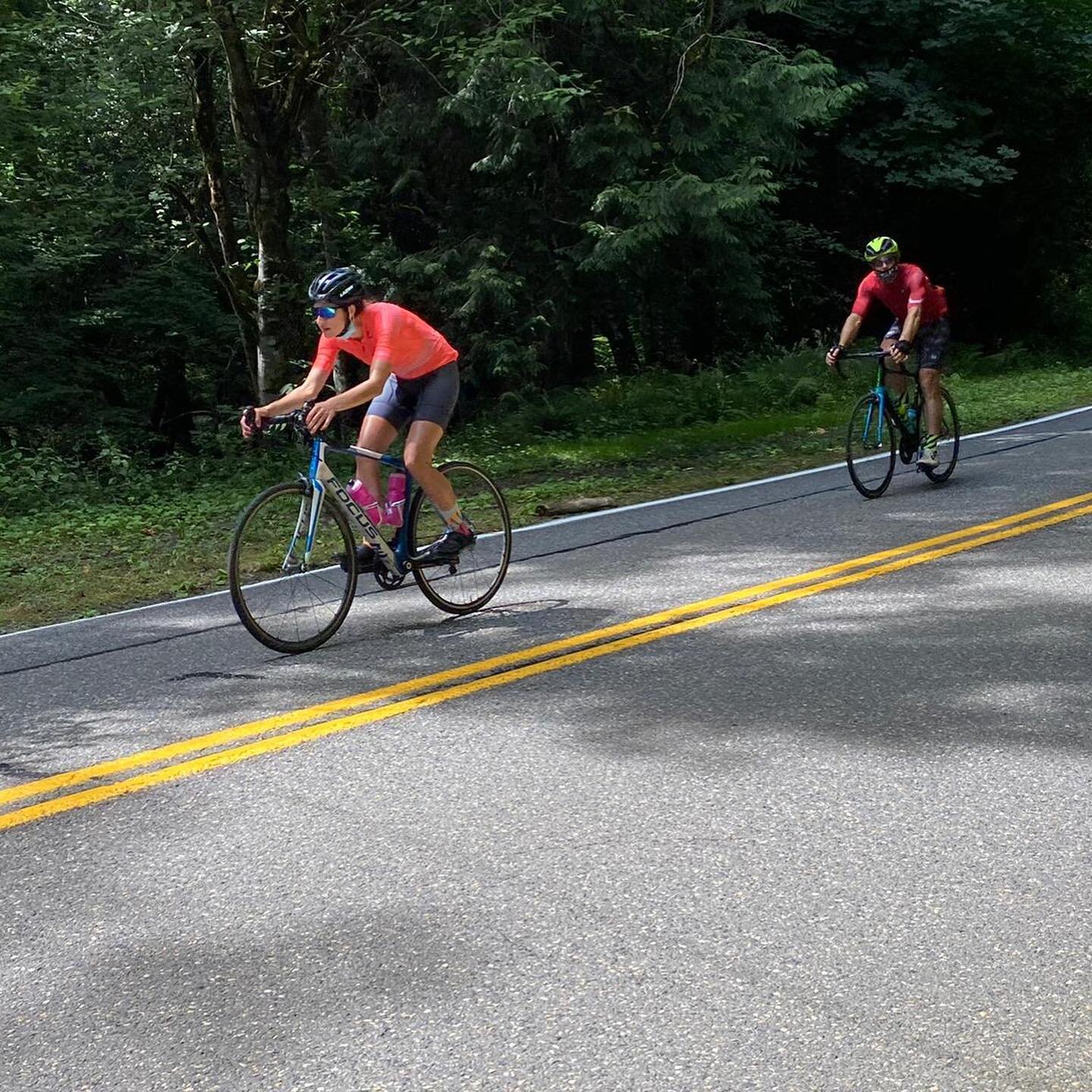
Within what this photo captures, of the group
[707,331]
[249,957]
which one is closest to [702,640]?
[249,957]

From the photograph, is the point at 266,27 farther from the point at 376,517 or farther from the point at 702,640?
the point at 702,640

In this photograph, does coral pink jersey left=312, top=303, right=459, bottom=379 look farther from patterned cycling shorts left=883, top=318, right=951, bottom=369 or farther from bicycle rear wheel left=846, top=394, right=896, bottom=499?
patterned cycling shorts left=883, top=318, right=951, bottom=369

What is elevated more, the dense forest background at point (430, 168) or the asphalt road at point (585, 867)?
the dense forest background at point (430, 168)

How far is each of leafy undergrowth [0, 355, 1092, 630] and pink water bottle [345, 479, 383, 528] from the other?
2469 millimetres

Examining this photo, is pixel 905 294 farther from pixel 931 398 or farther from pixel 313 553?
pixel 313 553

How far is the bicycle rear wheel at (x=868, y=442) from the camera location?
1126 cm

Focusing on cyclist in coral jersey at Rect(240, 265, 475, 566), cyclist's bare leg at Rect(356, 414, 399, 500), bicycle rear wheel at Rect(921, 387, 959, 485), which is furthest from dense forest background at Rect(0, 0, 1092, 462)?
cyclist's bare leg at Rect(356, 414, 399, 500)

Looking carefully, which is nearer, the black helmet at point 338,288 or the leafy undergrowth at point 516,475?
the black helmet at point 338,288

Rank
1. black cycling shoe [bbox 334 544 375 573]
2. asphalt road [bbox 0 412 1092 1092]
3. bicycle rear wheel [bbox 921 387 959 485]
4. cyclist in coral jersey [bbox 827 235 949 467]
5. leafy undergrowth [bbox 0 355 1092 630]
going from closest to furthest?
asphalt road [bbox 0 412 1092 1092] → black cycling shoe [bbox 334 544 375 573] → leafy undergrowth [bbox 0 355 1092 630] → cyclist in coral jersey [bbox 827 235 949 467] → bicycle rear wheel [bbox 921 387 959 485]

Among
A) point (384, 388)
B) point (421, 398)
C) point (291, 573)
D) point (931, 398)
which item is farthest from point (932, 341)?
point (291, 573)

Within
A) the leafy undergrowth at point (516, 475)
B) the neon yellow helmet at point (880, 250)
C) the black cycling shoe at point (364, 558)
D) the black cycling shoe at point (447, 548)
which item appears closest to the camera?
the black cycling shoe at point (364, 558)

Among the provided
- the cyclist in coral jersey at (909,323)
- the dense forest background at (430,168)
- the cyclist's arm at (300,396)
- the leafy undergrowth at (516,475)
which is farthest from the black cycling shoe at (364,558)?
the dense forest background at (430,168)

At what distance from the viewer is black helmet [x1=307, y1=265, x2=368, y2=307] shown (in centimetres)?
719

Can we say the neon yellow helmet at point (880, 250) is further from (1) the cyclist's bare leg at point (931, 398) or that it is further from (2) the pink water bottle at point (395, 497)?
(2) the pink water bottle at point (395, 497)
